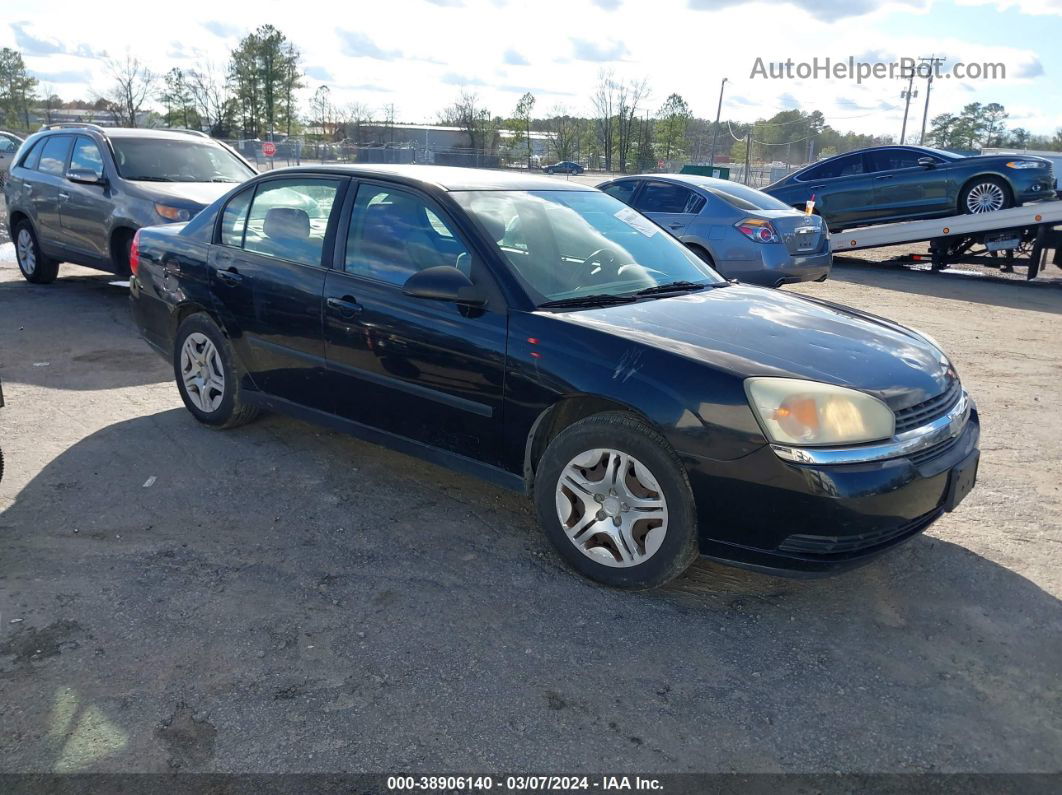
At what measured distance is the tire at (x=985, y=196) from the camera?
45.7 ft

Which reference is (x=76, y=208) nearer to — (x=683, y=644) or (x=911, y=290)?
(x=683, y=644)

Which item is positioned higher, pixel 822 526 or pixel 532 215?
pixel 532 215

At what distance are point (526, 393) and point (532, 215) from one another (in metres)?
1.10

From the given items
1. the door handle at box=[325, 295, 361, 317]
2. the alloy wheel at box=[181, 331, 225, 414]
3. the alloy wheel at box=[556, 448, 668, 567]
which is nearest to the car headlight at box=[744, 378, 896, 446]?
the alloy wheel at box=[556, 448, 668, 567]

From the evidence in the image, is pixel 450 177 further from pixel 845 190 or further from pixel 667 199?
pixel 845 190

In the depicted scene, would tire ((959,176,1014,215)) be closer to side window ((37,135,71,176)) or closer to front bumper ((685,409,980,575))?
front bumper ((685,409,980,575))

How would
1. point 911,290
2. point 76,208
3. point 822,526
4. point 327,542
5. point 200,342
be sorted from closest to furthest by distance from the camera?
point 822,526 < point 327,542 < point 200,342 < point 76,208 < point 911,290

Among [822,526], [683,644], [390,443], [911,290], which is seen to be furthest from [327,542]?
[911,290]

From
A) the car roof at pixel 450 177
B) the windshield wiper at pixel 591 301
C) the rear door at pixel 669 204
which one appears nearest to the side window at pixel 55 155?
the car roof at pixel 450 177

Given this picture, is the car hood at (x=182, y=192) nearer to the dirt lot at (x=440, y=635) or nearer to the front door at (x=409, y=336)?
the dirt lot at (x=440, y=635)

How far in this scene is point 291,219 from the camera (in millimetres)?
4840

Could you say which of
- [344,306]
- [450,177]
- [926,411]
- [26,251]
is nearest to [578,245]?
[450,177]

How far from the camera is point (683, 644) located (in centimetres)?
330

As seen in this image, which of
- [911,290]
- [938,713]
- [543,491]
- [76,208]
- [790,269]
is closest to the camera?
[938,713]
